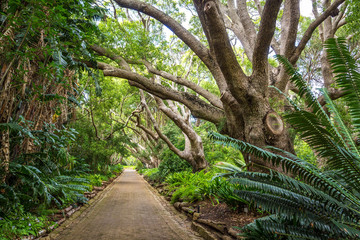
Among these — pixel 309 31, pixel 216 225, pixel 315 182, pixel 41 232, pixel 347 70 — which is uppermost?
pixel 309 31

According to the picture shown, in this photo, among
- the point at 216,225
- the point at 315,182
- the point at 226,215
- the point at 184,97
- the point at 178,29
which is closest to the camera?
the point at 315,182

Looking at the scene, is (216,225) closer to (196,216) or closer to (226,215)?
(226,215)

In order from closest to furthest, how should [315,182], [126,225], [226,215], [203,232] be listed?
[315,182] → [203,232] → [226,215] → [126,225]

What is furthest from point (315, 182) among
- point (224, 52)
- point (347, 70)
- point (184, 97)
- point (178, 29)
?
point (178, 29)

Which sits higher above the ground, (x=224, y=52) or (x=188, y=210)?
(x=224, y=52)

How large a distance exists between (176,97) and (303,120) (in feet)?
12.5

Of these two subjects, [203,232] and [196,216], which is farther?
[196,216]

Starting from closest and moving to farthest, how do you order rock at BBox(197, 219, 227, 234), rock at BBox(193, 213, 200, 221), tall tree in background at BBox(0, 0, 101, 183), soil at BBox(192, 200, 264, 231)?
tall tree in background at BBox(0, 0, 101, 183)
rock at BBox(197, 219, 227, 234)
soil at BBox(192, 200, 264, 231)
rock at BBox(193, 213, 200, 221)

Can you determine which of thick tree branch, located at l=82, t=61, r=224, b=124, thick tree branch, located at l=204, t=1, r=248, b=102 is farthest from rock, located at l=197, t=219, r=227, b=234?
thick tree branch, located at l=204, t=1, r=248, b=102

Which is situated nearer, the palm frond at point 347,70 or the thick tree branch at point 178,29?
the palm frond at point 347,70

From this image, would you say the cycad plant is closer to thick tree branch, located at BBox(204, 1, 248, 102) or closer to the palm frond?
the palm frond

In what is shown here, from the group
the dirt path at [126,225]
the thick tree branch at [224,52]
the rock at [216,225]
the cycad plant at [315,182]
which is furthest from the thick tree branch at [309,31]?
the dirt path at [126,225]

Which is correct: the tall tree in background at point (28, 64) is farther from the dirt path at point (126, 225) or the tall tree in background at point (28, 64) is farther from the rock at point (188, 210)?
the rock at point (188, 210)

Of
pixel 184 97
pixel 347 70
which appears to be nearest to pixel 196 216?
pixel 184 97
